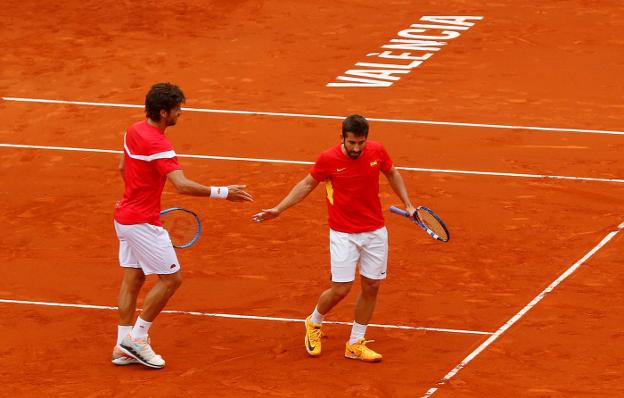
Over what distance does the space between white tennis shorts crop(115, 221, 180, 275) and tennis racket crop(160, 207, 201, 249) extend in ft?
2.64

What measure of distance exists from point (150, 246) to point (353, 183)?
5.72ft

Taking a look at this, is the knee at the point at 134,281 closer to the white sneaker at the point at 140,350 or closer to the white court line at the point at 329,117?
the white sneaker at the point at 140,350

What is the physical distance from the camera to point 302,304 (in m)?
12.7

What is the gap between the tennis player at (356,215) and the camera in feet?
36.0

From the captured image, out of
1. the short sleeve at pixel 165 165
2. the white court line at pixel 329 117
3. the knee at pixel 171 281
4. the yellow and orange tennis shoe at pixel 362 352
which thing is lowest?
the white court line at pixel 329 117

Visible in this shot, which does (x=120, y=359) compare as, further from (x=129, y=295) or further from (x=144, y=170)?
(x=144, y=170)

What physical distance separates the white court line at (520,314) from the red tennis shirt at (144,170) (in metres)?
2.68

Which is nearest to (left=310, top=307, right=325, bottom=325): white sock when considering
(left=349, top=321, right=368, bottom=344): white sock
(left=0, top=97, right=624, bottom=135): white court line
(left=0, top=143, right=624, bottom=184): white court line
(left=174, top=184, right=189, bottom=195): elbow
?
(left=349, top=321, right=368, bottom=344): white sock

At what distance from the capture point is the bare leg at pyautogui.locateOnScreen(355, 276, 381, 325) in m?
11.1

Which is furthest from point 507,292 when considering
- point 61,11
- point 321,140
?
point 61,11

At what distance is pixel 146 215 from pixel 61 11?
16.9 metres

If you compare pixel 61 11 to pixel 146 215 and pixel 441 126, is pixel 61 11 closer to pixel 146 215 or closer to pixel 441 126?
pixel 441 126

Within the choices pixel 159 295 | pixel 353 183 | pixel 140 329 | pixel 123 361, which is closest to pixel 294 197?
pixel 353 183

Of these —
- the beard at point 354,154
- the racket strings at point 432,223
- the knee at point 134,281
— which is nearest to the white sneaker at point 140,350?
the knee at point 134,281
